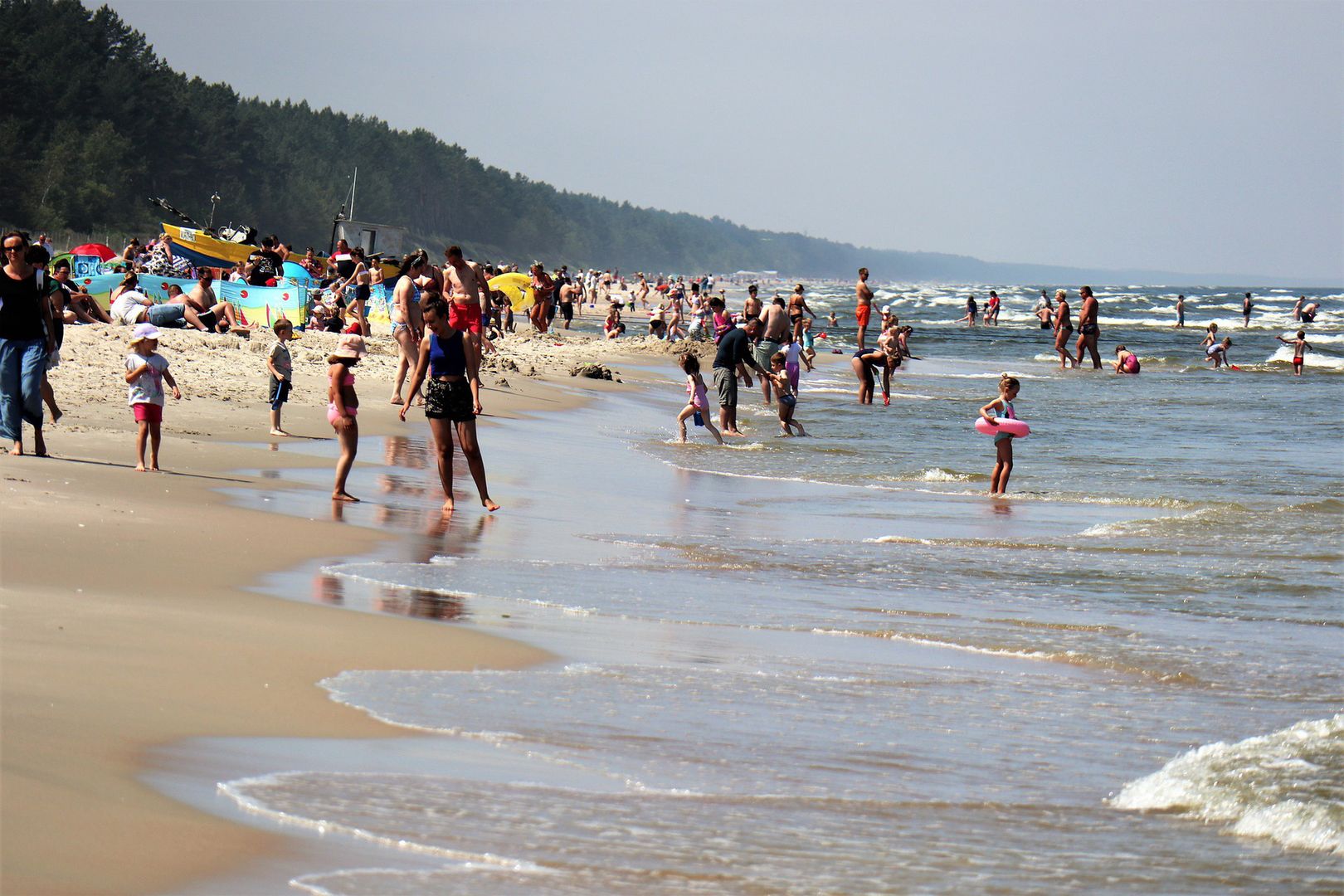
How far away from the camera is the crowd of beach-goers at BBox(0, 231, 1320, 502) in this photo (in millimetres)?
9867

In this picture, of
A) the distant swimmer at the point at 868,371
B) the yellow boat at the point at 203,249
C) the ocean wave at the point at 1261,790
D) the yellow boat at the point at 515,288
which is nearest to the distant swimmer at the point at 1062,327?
the distant swimmer at the point at 868,371

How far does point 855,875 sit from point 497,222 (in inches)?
7855

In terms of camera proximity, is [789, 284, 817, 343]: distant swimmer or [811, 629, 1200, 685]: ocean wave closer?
[811, 629, 1200, 685]: ocean wave

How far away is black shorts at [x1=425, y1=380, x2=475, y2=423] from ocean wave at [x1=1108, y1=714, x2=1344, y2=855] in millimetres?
6011

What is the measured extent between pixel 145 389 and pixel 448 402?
205 cm

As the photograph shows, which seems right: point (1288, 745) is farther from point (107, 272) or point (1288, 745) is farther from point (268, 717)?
point (107, 272)

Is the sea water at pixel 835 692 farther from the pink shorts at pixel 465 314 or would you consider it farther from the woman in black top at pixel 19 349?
the woman in black top at pixel 19 349

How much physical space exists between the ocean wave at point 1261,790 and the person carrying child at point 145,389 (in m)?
7.27


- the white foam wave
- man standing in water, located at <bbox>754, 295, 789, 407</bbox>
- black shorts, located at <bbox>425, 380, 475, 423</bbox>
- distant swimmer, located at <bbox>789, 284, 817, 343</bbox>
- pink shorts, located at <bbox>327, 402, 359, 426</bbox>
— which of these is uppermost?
distant swimmer, located at <bbox>789, 284, 817, 343</bbox>

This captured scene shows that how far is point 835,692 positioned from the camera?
18.1 ft

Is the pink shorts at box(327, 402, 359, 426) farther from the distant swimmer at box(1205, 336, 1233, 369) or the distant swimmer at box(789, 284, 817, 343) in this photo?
the distant swimmer at box(1205, 336, 1233, 369)

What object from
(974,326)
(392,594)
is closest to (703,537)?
(392,594)

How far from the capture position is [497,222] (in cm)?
19900

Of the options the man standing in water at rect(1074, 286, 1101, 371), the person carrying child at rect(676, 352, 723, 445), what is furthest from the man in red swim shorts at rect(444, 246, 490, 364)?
the man standing in water at rect(1074, 286, 1101, 371)
